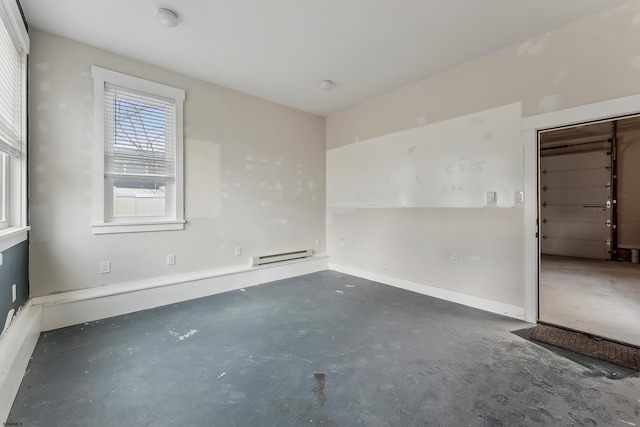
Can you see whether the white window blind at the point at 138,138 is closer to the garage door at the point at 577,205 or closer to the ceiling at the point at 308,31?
the ceiling at the point at 308,31

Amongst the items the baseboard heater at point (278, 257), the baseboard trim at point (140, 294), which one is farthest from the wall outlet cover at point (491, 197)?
the baseboard trim at point (140, 294)

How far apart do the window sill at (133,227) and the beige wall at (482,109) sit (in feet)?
8.62

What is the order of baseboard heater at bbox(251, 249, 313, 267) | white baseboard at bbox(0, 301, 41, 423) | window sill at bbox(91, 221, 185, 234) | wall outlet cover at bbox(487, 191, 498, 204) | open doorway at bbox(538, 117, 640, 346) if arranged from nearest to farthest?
white baseboard at bbox(0, 301, 41, 423) < window sill at bbox(91, 221, 185, 234) < wall outlet cover at bbox(487, 191, 498, 204) < baseboard heater at bbox(251, 249, 313, 267) < open doorway at bbox(538, 117, 640, 346)

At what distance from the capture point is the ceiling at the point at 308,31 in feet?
7.19

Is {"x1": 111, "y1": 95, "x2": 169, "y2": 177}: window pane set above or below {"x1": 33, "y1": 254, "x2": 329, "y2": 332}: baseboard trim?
above

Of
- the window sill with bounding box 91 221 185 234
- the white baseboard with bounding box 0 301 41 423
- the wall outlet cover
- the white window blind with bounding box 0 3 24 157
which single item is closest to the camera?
the white baseboard with bounding box 0 301 41 423

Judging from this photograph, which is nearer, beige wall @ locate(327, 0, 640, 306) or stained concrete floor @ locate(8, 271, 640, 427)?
stained concrete floor @ locate(8, 271, 640, 427)

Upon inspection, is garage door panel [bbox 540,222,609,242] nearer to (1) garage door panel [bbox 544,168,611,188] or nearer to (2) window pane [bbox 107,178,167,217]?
(1) garage door panel [bbox 544,168,611,188]

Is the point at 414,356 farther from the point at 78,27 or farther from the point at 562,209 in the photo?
the point at 562,209

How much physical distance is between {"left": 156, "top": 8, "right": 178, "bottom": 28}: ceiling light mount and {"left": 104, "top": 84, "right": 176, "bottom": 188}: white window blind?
104cm

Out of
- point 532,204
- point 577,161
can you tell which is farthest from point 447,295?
point 577,161

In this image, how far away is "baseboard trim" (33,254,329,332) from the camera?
99.2 inches

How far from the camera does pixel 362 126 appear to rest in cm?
430

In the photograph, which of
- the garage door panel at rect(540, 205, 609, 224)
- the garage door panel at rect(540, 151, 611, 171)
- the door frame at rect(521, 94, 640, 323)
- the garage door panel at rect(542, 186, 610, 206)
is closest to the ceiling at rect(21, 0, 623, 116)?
the door frame at rect(521, 94, 640, 323)
